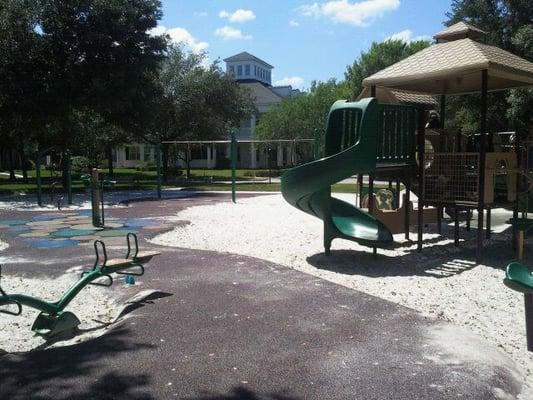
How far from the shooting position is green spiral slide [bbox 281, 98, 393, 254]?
26.0ft

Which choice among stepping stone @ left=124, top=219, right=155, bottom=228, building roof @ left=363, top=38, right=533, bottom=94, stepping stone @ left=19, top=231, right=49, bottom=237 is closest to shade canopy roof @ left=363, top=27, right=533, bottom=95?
building roof @ left=363, top=38, right=533, bottom=94

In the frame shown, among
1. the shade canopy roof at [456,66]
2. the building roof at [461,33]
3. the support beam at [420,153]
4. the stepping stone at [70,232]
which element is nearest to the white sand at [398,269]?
the support beam at [420,153]

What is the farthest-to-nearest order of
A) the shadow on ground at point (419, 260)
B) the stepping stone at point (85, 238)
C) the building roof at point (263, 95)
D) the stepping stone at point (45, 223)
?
the building roof at point (263, 95) → the stepping stone at point (45, 223) → the stepping stone at point (85, 238) → the shadow on ground at point (419, 260)

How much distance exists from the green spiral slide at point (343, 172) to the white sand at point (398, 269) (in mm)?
450

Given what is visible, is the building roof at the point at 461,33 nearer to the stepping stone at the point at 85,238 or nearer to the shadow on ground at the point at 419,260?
the shadow on ground at the point at 419,260

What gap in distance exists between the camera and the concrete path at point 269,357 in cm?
383

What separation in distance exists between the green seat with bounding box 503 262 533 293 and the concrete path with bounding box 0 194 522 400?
600 millimetres

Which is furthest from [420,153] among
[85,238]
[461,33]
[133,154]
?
[133,154]

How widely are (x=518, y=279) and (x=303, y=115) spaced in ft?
138

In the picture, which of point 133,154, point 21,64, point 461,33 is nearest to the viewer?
point 461,33

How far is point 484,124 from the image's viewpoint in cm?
843

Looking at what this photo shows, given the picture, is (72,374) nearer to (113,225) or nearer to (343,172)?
(343,172)

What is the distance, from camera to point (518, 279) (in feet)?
14.6

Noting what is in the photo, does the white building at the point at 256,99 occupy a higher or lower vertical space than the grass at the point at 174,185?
higher
